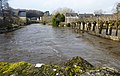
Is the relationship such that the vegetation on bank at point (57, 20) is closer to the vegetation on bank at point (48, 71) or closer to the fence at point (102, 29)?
the fence at point (102, 29)

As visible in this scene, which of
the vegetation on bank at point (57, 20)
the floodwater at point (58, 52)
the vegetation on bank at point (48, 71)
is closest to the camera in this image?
the vegetation on bank at point (48, 71)

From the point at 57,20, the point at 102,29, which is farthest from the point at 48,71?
the point at 57,20

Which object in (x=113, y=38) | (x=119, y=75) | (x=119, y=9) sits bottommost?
(x=113, y=38)

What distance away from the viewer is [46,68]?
3.86 metres

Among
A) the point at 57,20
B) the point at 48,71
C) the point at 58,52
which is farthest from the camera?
the point at 57,20

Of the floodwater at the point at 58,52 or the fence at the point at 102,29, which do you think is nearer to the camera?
the floodwater at the point at 58,52

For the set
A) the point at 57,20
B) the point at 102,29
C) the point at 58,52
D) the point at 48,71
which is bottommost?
the point at 58,52

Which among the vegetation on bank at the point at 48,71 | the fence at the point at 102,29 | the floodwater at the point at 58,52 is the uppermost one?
the vegetation on bank at the point at 48,71

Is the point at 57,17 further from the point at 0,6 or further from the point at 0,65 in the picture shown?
the point at 0,65

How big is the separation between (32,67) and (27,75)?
25 cm

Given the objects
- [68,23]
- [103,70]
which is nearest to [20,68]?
[103,70]

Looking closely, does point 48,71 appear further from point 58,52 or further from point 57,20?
point 57,20

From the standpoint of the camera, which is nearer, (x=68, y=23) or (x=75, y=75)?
(x=75, y=75)

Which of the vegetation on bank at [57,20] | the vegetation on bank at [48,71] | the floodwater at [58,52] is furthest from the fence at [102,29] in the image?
the vegetation on bank at [48,71]
